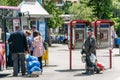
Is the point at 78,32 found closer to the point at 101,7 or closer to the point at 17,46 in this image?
the point at 17,46

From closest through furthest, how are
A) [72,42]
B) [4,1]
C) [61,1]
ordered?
[72,42] → [4,1] → [61,1]

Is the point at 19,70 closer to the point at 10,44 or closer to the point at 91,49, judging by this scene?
the point at 10,44

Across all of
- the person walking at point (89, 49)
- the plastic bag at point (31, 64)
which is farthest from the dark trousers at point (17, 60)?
the person walking at point (89, 49)

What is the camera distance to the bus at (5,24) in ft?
60.3

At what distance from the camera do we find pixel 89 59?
62.4 ft

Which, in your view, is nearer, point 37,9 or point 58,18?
point 37,9

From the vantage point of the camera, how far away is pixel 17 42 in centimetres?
1823

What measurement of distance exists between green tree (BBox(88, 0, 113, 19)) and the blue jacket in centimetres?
3730

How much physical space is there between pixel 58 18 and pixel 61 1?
207ft

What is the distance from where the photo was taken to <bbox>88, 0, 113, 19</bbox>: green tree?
181 ft

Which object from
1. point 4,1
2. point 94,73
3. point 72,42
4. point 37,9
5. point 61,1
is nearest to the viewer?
point 94,73

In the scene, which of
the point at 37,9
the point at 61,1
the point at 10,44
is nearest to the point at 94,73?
the point at 10,44

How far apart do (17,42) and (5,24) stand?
3.31 ft

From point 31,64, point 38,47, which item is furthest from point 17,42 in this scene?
point 38,47
